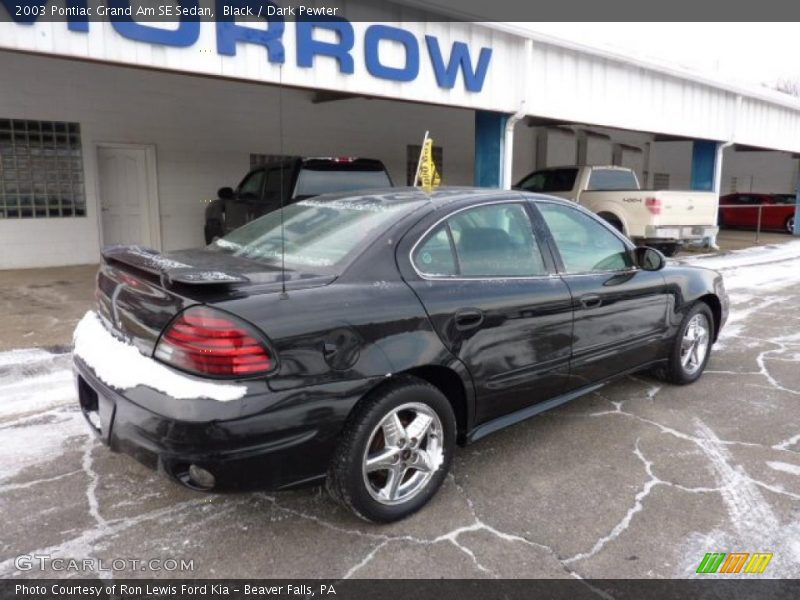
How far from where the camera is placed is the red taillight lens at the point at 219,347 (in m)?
2.40

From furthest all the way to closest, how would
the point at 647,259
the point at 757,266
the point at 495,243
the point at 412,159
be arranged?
the point at 412,159, the point at 757,266, the point at 647,259, the point at 495,243

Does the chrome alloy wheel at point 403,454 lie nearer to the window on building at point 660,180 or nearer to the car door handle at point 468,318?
the car door handle at point 468,318

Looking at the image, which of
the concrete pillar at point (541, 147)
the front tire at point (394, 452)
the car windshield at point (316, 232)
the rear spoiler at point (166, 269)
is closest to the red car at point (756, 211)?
the concrete pillar at point (541, 147)

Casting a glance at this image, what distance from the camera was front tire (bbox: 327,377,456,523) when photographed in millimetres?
2682

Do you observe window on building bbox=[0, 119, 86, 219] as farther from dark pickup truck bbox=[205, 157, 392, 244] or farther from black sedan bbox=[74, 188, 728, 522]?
black sedan bbox=[74, 188, 728, 522]

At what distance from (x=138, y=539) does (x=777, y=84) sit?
6412 cm

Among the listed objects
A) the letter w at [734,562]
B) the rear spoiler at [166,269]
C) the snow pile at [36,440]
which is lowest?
the letter w at [734,562]

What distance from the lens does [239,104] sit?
11781mm

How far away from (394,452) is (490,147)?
26.0 ft

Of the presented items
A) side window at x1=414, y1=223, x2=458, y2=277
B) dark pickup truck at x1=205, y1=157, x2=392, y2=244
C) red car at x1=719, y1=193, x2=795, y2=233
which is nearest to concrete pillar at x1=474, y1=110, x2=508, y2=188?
dark pickup truck at x1=205, y1=157, x2=392, y2=244

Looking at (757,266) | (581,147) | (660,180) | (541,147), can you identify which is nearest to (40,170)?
(541,147)

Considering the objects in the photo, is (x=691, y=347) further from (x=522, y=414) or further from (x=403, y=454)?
(x=403, y=454)

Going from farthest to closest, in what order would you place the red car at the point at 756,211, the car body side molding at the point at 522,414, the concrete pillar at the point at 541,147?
the red car at the point at 756,211, the concrete pillar at the point at 541,147, the car body side molding at the point at 522,414

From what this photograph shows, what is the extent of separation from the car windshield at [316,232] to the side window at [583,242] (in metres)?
0.98
